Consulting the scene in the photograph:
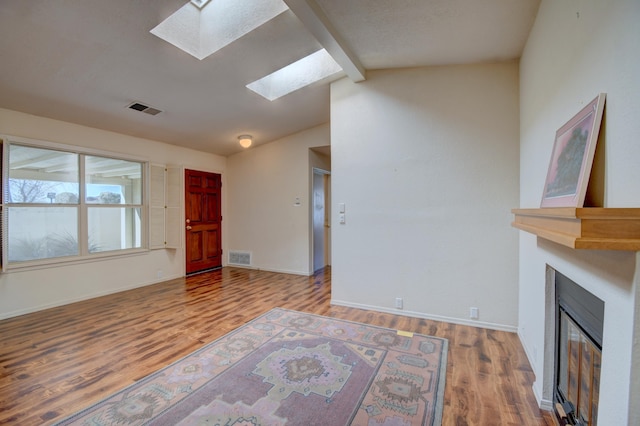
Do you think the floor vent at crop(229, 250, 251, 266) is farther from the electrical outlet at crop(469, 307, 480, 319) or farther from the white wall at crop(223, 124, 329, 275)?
the electrical outlet at crop(469, 307, 480, 319)

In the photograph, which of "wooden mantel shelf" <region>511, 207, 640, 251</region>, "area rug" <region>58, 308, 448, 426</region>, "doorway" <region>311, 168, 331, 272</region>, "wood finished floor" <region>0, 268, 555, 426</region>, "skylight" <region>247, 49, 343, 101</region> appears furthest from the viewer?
"doorway" <region>311, 168, 331, 272</region>

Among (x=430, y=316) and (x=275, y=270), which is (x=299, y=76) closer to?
(x=430, y=316)

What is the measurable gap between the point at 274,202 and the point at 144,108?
2.75 metres

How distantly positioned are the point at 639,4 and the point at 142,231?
585 centimetres

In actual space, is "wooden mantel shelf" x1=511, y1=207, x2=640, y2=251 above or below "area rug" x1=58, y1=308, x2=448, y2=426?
above

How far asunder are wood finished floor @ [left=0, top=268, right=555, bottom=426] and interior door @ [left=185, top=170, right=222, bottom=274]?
4.07 feet

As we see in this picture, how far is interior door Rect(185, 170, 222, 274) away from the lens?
220 inches

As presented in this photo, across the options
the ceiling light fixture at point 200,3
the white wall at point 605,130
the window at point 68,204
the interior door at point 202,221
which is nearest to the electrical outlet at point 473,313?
the white wall at point 605,130

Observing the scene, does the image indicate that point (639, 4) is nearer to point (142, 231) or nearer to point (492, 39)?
point (492, 39)

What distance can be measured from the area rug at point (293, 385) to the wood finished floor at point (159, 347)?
0.17m

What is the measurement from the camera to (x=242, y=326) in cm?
310

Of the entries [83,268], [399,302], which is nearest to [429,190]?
[399,302]

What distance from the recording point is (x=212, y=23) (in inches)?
112

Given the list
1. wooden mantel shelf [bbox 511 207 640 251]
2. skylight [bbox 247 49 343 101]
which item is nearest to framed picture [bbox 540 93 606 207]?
wooden mantel shelf [bbox 511 207 640 251]
